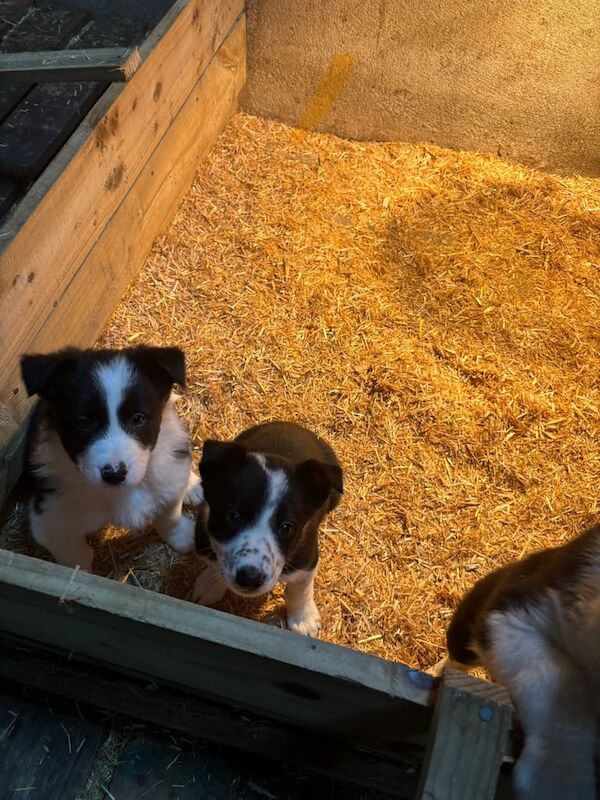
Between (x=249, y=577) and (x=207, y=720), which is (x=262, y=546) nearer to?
(x=249, y=577)

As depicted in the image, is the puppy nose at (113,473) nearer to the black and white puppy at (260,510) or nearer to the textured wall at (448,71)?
the black and white puppy at (260,510)

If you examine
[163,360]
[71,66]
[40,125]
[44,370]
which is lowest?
[44,370]

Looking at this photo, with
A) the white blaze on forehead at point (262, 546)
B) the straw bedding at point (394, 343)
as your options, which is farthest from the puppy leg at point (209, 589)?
the white blaze on forehead at point (262, 546)

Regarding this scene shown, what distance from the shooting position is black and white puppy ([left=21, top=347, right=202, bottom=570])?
2.50 m

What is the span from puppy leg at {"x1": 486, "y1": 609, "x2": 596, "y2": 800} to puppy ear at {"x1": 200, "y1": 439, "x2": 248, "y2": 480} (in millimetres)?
1002

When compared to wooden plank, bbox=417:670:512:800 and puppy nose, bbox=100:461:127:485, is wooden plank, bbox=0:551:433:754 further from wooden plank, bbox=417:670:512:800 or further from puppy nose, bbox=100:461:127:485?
puppy nose, bbox=100:461:127:485

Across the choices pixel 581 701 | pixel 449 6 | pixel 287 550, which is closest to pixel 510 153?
pixel 449 6

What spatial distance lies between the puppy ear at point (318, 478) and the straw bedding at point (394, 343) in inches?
32.1

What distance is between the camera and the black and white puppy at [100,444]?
2.50 meters

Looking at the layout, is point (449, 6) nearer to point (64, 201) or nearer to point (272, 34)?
point (272, 34)

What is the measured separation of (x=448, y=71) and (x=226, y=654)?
4.25 meters

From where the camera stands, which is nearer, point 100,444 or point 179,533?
point 100,444

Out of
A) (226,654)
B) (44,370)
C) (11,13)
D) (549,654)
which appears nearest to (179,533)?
(44,370)

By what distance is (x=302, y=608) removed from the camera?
3.04 metres
